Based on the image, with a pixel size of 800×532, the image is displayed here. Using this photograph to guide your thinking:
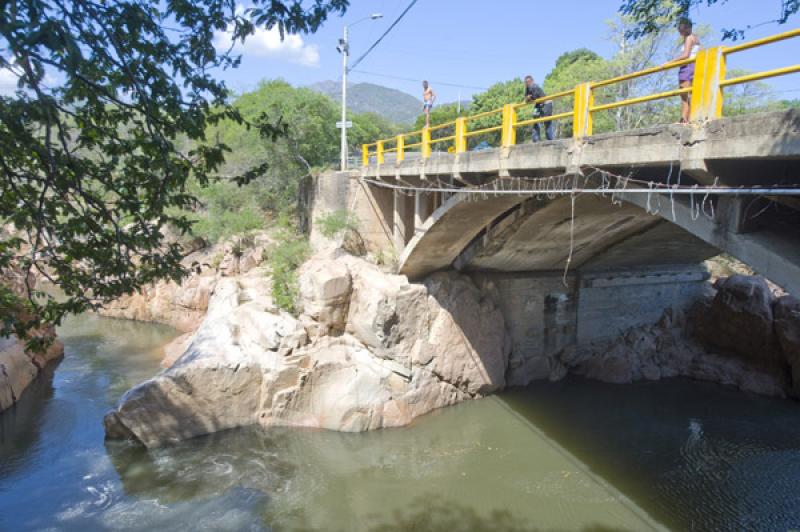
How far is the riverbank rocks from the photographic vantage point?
10.6 m

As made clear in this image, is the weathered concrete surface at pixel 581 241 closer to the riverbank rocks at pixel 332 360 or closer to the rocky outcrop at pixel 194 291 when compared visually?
the riverbank rocks at pixel 332 360

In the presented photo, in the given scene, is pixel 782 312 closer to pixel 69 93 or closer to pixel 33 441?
pixel 69 93

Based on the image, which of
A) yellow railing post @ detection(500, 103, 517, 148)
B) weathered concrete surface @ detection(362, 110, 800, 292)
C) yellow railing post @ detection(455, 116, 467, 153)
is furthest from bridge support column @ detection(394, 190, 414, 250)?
yellow railing post @ detection(500, 103, 517, 148)

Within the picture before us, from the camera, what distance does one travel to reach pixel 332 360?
38.4 ft

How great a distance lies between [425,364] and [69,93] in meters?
9.76

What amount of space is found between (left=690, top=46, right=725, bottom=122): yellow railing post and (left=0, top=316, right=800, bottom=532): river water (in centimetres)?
658

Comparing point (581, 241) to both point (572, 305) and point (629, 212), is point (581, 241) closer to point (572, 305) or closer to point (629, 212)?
point (629, 212)

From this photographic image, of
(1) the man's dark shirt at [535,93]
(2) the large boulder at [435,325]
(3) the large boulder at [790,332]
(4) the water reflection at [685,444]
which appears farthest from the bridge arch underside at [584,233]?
(4) the water reflection at [685,444]

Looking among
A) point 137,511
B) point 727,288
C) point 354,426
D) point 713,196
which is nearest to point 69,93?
point 713,196

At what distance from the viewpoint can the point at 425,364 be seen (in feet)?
41.4

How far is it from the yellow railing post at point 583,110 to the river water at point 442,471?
6.04m

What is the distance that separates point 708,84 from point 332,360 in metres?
8.91

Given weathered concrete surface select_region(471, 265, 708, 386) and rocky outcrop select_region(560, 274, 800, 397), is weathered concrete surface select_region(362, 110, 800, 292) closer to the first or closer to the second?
weathered concrete surface select_region(471, 265, 708, 386)

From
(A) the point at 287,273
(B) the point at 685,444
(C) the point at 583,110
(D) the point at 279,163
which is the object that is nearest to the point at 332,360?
(A) the point at 287,273
